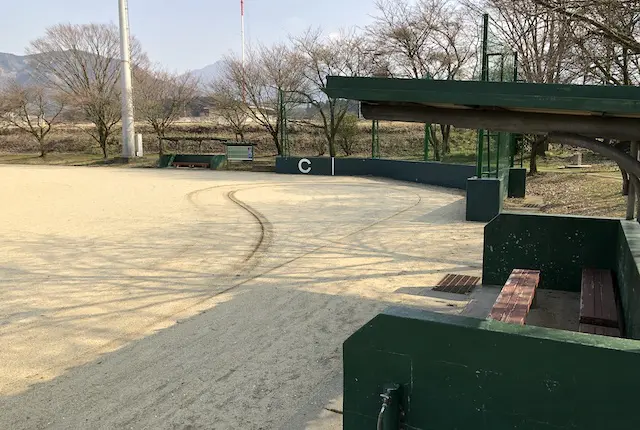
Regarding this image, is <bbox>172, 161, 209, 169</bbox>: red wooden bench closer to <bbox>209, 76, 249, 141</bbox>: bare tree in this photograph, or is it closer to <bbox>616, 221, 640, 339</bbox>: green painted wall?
<bbox>209, 76, 249, 141</bbox>: bare tree

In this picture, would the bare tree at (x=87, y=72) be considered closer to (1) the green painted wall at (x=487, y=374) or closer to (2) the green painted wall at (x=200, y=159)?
(2) the green painted wall at (x=200, y=159)

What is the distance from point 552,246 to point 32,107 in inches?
1736

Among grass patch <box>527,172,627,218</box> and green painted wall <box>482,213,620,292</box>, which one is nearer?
green painted wall <box>482,213,620,292</box>

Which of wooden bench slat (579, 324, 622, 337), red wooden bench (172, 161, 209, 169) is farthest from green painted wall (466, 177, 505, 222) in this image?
red wooden bench (172, 161, 209, 169)

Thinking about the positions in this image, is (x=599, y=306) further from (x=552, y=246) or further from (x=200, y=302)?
(x=200, y=302)

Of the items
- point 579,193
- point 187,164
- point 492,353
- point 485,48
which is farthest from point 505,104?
point 187,164

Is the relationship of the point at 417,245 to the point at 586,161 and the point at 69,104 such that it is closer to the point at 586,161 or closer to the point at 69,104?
the point at 586,161

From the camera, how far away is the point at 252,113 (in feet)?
112

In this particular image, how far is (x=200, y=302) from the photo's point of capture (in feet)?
20.7

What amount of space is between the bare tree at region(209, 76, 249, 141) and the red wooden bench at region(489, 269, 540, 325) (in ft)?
101

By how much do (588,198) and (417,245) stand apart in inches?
281

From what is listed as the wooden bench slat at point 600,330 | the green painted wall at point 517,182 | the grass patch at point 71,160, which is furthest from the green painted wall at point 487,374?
the grass patch at point 71,160

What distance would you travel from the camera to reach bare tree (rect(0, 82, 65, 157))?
1581 inches

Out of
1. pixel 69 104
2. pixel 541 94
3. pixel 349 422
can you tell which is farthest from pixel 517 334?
pixel 69 104
